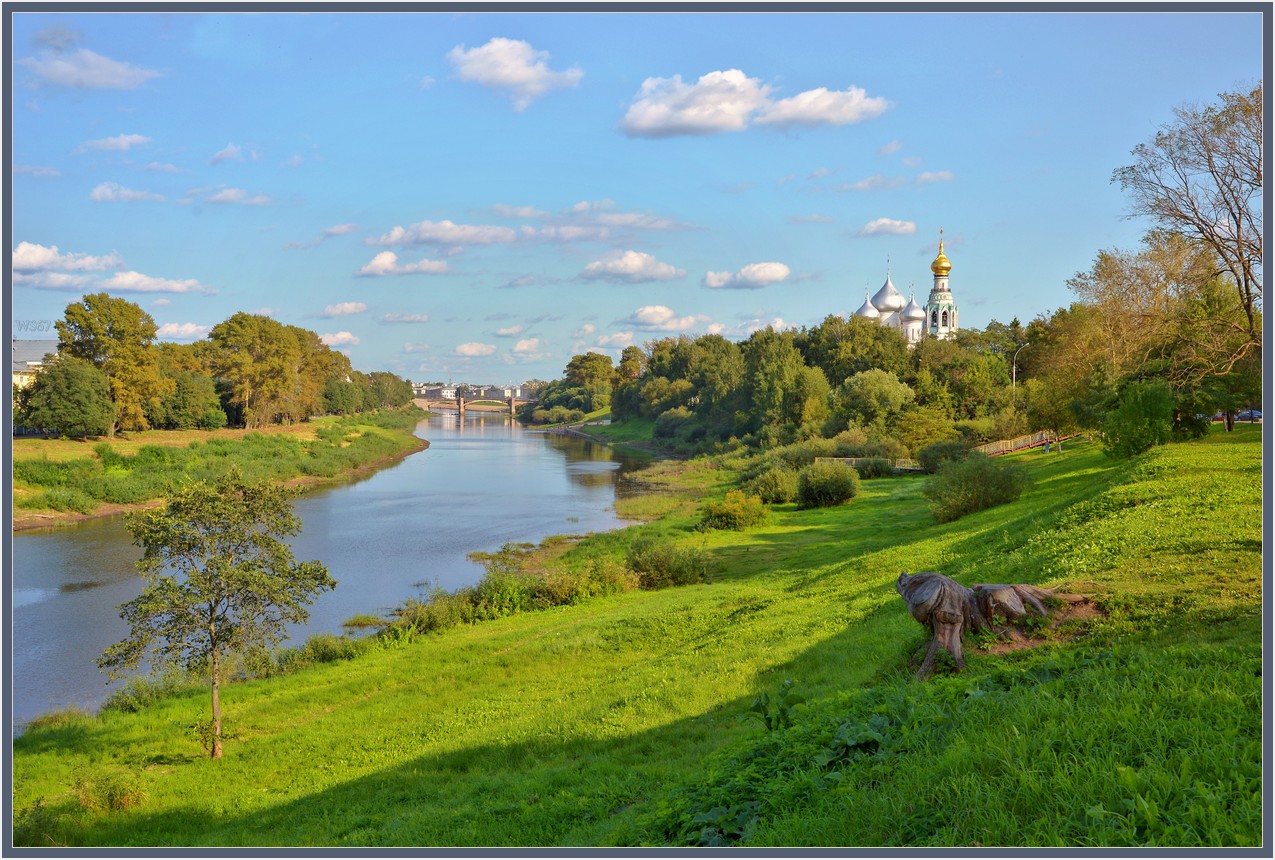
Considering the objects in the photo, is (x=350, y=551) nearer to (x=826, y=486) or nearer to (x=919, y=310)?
(x=826, y=486)

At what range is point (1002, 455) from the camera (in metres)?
40.3

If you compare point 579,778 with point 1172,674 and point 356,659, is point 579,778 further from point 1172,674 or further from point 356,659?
point 356,659

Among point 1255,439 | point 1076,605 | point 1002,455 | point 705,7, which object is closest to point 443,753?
point 1076,605

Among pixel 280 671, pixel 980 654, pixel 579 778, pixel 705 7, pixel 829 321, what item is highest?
pixel 829 321

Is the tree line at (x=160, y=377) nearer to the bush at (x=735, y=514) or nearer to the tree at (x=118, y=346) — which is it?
the tree at (x=118, y=346)

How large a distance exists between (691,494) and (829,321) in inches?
1105

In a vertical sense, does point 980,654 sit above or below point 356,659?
above

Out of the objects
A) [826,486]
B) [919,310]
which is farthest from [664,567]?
[919,310]

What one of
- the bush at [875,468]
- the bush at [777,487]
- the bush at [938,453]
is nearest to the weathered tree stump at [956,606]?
the bush at [777,487]

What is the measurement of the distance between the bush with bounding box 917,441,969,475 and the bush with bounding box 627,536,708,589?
22.0m

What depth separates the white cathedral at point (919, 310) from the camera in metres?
77.3

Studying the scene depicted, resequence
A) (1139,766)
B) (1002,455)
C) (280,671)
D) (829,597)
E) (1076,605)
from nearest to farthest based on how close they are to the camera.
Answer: (1139,766)
(1076,605)
(829,597)
(280,671)
(1002,455)

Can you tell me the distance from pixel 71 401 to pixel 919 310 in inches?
2883

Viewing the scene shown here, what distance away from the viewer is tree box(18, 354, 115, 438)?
36.1 meters
